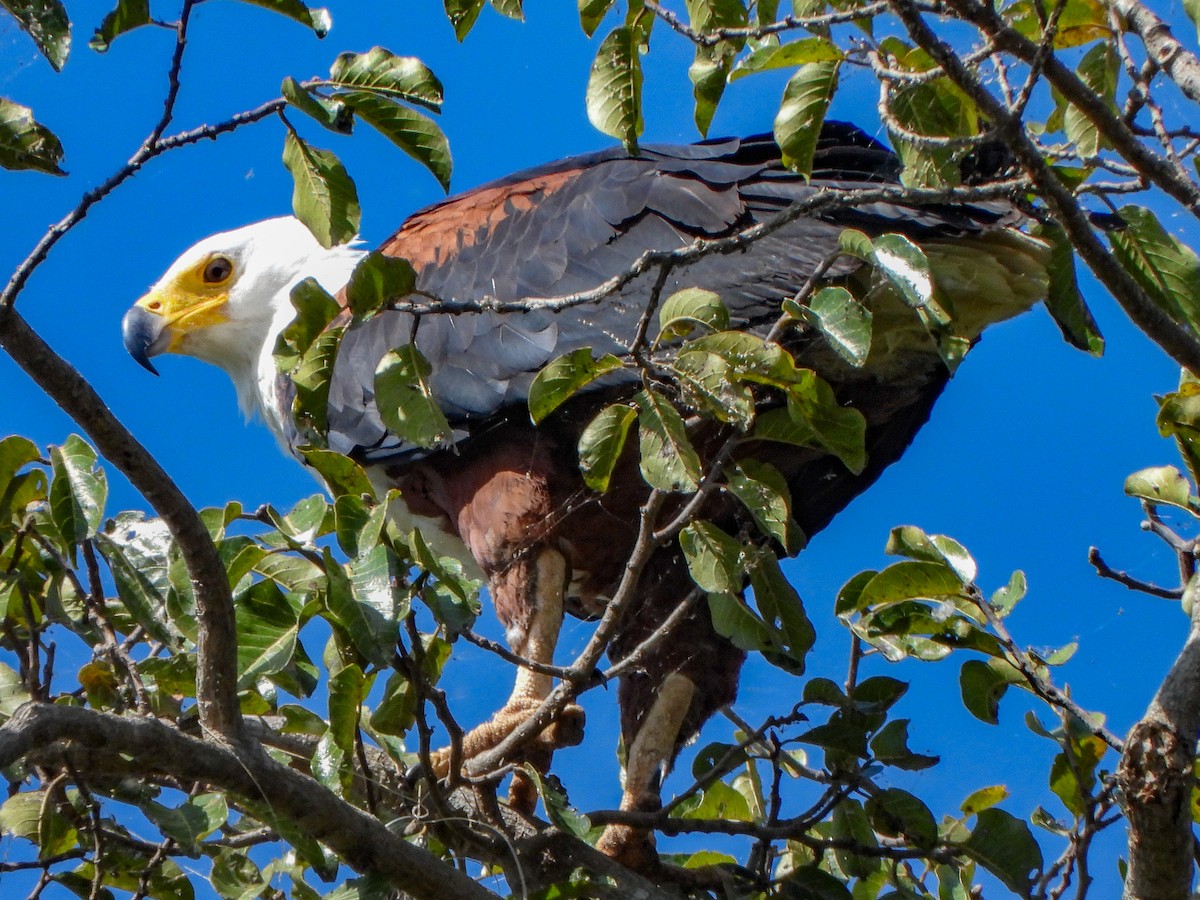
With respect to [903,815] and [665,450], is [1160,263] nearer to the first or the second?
[665,450]

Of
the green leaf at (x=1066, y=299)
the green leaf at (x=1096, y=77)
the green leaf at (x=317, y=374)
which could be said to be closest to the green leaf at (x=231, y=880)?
the green leaf at (x=317, y=374)

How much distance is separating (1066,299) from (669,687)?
1.82 metres

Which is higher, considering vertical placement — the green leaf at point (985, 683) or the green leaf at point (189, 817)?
the green leaf at point (985, 683)

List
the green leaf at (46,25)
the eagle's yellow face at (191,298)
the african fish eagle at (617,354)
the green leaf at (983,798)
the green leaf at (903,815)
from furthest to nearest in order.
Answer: the eagle's yellow face at (191,298), the african fish eagle at (617,354), the green leaf at (983,798), the green leaf at (903,815), the green leaf at (46,25)

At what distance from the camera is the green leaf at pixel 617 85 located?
2184mm

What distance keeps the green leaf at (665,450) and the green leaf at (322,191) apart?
53 centimetres

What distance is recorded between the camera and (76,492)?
7.00ft

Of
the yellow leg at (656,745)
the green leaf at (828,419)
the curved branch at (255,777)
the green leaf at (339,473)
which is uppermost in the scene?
the yellow leg at (656,745)

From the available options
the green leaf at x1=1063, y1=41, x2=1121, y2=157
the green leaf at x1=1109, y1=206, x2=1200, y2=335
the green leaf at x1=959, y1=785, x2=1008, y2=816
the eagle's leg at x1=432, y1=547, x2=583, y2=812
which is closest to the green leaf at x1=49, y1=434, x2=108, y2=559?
the eagle's leg at x1=432, y1=547, x2=583, y2=812

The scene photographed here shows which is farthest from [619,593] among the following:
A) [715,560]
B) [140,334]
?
[140,334]

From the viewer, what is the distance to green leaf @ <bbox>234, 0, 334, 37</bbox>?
1835 mm

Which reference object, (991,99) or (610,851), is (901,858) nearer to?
(610,851)

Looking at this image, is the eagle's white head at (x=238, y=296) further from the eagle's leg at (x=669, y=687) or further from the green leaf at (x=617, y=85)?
the green leaf at (x=617, y=85)

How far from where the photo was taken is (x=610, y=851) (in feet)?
10.3
